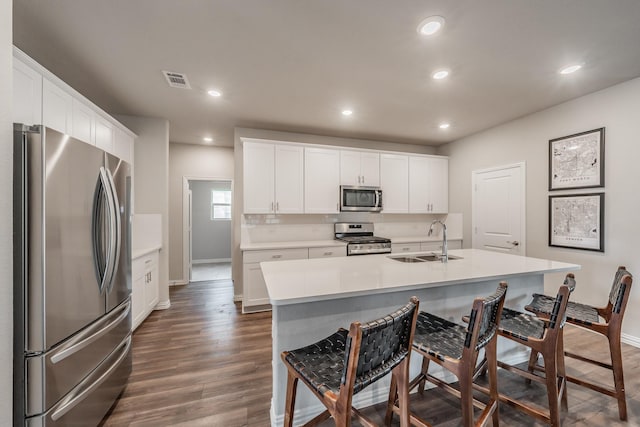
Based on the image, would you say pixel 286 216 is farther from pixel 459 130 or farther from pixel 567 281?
pixel 567 281

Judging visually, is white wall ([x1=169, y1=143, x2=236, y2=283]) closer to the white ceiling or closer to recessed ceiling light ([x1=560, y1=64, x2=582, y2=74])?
the white ceiling

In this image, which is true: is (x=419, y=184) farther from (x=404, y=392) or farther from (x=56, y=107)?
(x=56, y=107)

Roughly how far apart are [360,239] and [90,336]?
10.9 feet

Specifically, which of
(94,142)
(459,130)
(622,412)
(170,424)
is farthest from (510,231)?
(94,142)

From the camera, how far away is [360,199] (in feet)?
14.2

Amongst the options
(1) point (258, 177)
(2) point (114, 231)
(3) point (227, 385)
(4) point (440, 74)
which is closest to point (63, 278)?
(2) point (114, 231)

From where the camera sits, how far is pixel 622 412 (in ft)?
5.57

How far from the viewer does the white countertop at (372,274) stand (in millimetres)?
1464

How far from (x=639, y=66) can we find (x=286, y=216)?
4133 mm

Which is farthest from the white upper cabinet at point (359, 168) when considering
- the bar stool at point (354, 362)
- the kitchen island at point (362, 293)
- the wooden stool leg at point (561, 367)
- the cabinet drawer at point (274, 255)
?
the bar stool at point (354, 362)

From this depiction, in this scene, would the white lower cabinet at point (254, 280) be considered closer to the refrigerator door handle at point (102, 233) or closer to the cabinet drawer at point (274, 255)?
the cabinet drawer at point (274, 255)

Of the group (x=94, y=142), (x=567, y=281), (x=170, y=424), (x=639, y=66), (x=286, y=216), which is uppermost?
(x=639, y=66)

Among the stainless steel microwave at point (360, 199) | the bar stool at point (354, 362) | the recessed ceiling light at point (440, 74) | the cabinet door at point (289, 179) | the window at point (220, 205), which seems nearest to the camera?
the bar stool at point (354, 362)

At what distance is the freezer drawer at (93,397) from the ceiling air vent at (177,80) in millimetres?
2307
